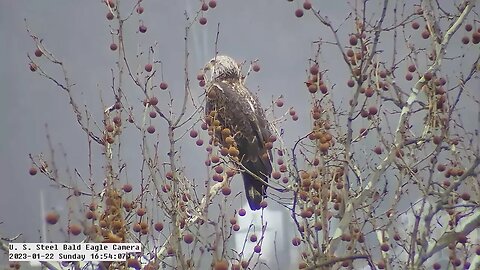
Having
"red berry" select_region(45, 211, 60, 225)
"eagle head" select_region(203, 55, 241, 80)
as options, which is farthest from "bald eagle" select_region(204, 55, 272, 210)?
"red berry" select_region(45, 211, 60, 225)

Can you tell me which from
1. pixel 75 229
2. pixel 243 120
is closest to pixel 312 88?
pixel 243 120

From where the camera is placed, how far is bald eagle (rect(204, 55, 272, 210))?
164 cm

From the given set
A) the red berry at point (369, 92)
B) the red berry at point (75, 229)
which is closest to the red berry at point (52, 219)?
the red berry at point (75, 229)

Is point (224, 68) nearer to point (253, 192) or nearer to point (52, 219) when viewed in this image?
point (253, 192)

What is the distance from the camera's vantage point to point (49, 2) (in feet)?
5.60

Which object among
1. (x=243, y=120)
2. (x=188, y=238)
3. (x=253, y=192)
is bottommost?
(x=188, y=238)

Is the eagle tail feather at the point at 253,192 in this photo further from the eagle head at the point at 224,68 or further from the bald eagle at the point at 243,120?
the eagle head at the point at 224,68

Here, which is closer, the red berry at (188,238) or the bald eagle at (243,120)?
the red berry at (188,238)

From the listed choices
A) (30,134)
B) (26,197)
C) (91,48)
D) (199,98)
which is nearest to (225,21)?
(199,98)

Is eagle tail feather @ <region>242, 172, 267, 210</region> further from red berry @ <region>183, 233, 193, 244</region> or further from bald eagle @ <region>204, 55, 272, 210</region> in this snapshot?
red berry @ <region>183, 233, 193, 244</region>

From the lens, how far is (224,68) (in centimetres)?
170

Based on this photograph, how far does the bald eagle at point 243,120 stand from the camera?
1.64 m

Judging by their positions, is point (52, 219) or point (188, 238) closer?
point (52, 219)

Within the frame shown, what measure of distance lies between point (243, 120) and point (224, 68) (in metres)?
0.16
